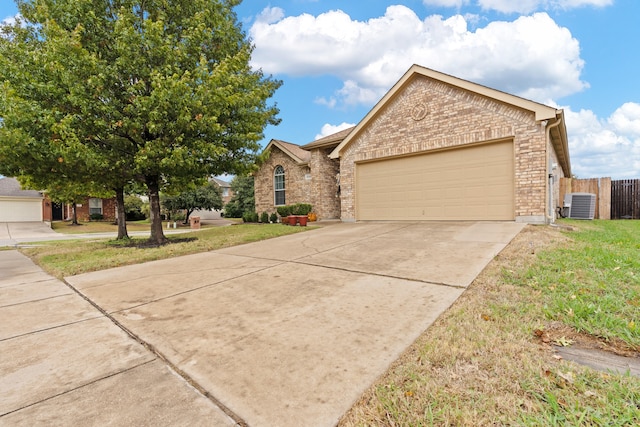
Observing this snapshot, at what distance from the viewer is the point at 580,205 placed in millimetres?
Answer: 13594

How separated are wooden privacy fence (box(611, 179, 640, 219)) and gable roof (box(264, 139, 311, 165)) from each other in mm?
14919


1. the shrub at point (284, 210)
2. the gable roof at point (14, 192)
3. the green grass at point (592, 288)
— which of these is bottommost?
the green grass at point (592, 288)

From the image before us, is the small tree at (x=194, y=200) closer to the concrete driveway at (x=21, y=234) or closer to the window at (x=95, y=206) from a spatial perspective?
the concrete driveway at (x=21, y=234)

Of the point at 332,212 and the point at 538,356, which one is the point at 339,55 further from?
the point at 538,356

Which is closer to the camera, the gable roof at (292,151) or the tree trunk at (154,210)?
the tree trunk at (154,210)

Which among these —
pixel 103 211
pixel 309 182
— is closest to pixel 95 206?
pixel 103 211

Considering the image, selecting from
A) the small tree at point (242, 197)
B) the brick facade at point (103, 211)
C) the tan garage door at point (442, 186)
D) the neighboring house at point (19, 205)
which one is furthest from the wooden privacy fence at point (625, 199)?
the neighboring house at point (19, 205)

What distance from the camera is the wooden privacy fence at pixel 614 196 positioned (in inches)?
543

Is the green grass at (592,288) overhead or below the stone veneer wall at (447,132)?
below

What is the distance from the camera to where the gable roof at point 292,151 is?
52.8ft

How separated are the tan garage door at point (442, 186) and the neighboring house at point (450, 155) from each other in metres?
0.03

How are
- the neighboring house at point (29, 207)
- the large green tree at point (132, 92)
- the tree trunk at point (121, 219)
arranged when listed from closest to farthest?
the large green tree at point (132, 92) → the tree trunk at point (121, 219) → the neighboring house at point (29, 207)

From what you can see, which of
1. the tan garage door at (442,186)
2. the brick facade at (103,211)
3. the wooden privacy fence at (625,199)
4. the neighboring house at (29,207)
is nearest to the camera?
the tan garage door at (442,186)

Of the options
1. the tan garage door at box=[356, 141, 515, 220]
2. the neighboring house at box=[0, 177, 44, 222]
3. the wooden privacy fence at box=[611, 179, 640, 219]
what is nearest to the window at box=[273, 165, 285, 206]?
the tan garage door at box=[356, 141, 515, 220]
